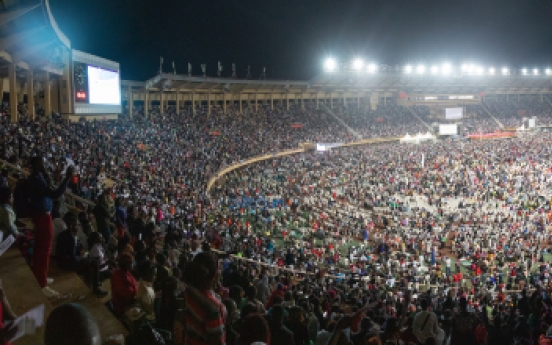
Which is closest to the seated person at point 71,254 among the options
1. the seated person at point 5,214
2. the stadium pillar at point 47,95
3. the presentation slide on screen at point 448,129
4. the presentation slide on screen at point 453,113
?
the seated person at point 5,214

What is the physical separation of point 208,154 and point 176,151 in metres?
2.91

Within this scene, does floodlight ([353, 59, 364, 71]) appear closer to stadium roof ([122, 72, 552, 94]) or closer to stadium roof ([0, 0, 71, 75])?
stadium roof ([122, 72, 552, 94])

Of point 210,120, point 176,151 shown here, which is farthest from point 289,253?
point 210,120

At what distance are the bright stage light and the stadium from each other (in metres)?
0.14

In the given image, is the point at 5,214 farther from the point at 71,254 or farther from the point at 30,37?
the point at 30,37

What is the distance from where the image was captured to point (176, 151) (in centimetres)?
2669

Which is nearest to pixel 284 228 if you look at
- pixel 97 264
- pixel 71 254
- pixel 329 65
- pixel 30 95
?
pixel 30 95

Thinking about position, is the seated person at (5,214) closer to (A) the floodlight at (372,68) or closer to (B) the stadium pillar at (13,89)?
(B) the stadium pillar at (13,89)

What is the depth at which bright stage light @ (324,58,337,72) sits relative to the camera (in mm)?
45812

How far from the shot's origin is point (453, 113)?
195 ft

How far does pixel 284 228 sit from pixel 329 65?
28.9m

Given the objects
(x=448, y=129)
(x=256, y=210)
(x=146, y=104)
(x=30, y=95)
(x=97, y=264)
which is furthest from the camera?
(x=448, y=129)

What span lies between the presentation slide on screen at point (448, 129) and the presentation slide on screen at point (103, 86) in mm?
36799

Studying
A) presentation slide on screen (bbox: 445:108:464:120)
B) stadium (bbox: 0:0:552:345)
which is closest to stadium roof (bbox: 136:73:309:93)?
stadium (bbox: 0:0:552:345)
